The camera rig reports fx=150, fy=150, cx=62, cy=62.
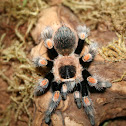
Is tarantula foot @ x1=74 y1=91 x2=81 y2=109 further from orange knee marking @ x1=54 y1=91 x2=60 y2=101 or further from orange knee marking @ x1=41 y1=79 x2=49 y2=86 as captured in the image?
orange knee marking @ x1=41 y1=79 x2=49 y2=86

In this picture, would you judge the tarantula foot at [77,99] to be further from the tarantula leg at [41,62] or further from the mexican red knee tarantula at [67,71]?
the tarantula leg at [41,62]

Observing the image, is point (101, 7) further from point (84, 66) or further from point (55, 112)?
point (55, 112)

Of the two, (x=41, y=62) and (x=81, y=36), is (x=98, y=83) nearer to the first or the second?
(x=81, y=36)

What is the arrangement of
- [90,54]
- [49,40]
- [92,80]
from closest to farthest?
[92,80] → [90,54] → [49,40]

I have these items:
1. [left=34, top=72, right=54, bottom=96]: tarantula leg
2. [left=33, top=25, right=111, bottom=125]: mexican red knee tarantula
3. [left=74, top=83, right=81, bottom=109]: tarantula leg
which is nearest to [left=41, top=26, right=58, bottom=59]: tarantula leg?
[left=33, top=25, right=111, bottom=125]: mexican red knee tarantula

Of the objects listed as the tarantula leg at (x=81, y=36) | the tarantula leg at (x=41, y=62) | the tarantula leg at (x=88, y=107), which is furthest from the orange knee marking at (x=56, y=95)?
the tarantula leg at (x=81, y=36)

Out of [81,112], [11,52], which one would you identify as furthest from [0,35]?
[81,112]

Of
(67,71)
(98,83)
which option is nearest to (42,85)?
(67,71)
